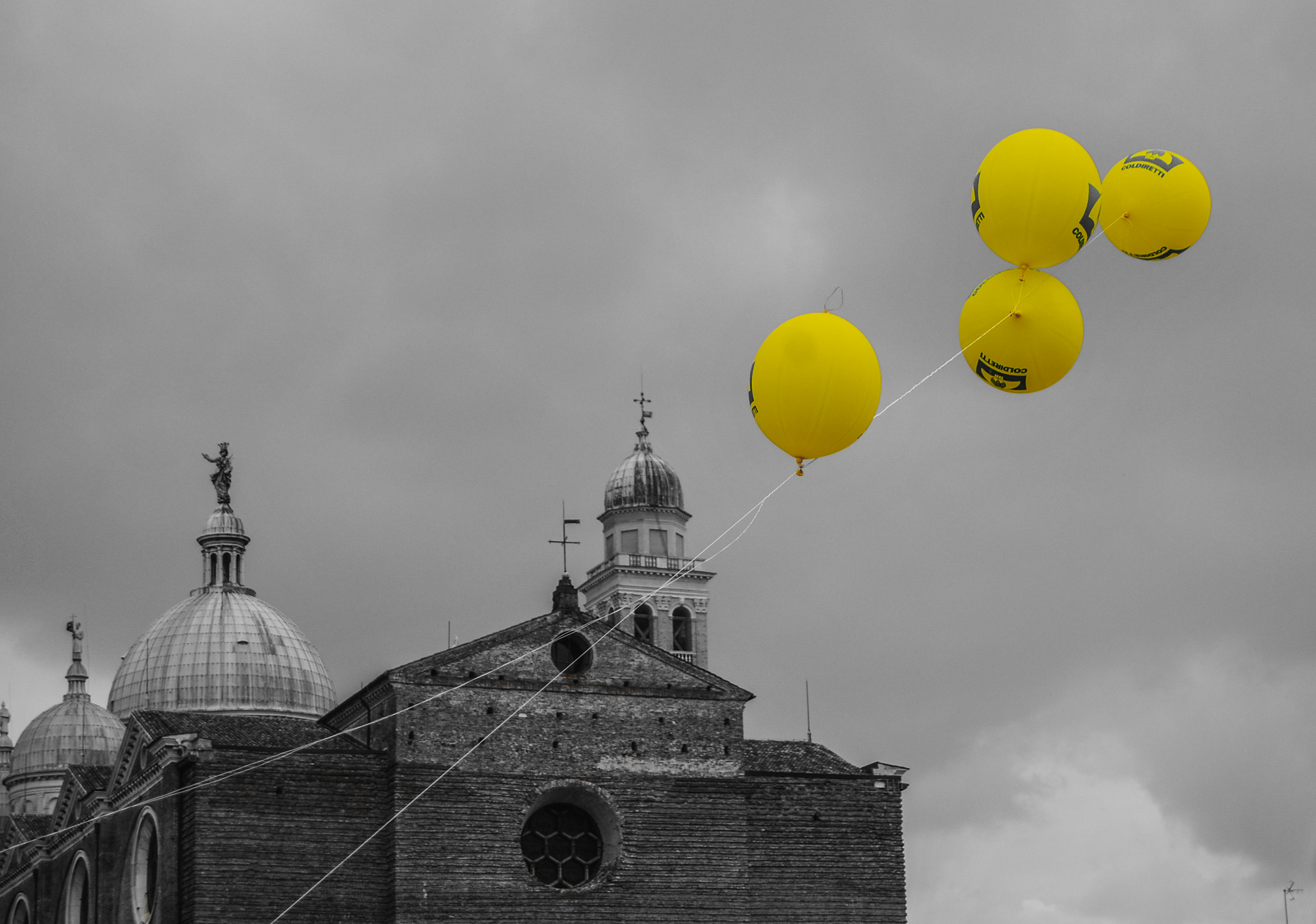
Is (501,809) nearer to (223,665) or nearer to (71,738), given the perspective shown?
(223,665)

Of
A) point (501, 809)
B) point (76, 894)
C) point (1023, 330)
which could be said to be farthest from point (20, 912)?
point (1023, 330)

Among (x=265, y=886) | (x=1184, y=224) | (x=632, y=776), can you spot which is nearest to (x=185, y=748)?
(x=265, y=886)

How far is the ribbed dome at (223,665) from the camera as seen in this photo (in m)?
52.3

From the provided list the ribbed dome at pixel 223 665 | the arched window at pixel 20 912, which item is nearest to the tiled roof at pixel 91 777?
the arched window at pixel 20 912

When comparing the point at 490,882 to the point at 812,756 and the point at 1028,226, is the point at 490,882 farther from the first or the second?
the point at 1028,226

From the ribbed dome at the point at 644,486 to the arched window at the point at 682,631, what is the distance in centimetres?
350

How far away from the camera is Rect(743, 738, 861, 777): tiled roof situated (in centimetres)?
4250

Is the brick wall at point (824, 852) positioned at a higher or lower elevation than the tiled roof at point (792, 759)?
lower

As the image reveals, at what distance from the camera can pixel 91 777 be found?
148 feet

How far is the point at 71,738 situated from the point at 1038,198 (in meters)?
44.4

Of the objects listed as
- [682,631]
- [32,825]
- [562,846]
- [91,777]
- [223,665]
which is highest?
[682,631]

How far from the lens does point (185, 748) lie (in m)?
37.8

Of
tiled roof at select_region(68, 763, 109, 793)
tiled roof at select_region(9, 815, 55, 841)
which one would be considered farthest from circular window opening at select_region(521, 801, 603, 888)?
tiled roof at select_region(9, 815, 55, 841)

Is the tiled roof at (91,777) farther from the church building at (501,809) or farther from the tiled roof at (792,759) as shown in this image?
the tiled roof at (792,759)
